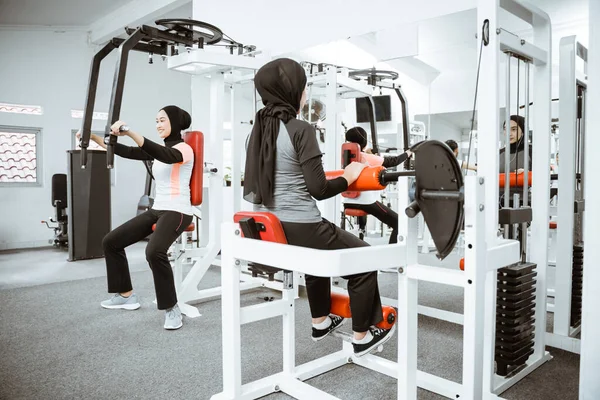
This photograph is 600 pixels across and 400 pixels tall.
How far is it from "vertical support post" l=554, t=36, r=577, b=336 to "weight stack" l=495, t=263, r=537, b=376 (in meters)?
0.55

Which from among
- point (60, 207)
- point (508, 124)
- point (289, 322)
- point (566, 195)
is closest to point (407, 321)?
point (289, 322)

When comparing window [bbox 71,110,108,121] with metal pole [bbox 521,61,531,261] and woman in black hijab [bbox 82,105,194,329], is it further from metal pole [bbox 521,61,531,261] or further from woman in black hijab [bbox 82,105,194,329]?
metal pole [bbox 521,61,531,261]

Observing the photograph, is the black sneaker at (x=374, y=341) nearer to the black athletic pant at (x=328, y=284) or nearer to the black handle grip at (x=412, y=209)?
the black athletic pant at (x=328, y=284)

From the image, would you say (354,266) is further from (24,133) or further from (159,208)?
(24,133)

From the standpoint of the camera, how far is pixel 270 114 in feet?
6.26

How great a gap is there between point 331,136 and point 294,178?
1.81 meters

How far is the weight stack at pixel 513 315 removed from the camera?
209cm

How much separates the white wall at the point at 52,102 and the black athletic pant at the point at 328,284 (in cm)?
623

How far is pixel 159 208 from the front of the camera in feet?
10.5

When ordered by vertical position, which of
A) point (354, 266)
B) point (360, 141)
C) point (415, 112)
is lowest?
point (354, 266)

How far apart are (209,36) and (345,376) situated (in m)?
2.48

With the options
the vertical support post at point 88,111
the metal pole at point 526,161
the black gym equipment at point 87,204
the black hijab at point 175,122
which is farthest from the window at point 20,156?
the metal pole at point 526,161

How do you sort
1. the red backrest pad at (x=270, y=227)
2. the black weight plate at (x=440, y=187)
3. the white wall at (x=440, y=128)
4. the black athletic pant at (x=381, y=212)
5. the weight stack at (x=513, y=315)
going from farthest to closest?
1. the white wall at (x=440, y=128)
2. the black athletic pant at (x=381, y=212)
3. the weight stack at (x=513, y=315)
4. the red backrest pad at (x=270, y=227)
5. the black weight plate at (x=440, y=187)

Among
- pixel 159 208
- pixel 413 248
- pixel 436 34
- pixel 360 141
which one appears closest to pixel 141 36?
pixel 159 208
